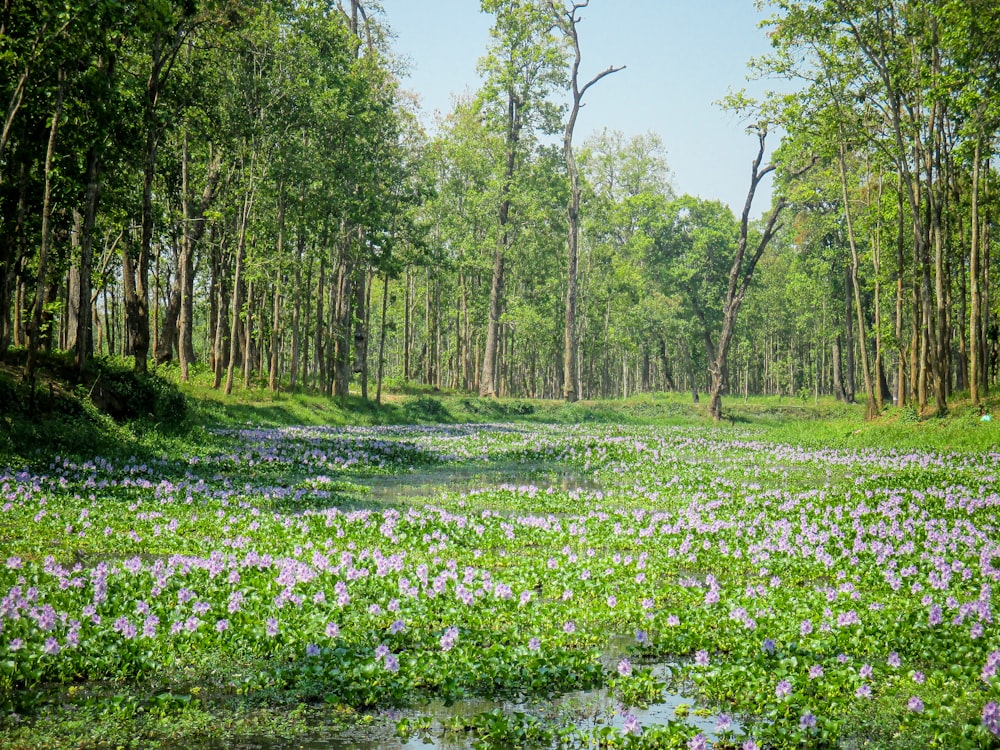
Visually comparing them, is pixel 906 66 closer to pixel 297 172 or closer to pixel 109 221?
pixel 297 172

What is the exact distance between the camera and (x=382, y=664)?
5.05 m

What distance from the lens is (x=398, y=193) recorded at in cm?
4128

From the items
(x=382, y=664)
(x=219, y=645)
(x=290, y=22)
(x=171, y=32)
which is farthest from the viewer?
(x=290, y=22)

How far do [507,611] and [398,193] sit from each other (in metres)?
36.9

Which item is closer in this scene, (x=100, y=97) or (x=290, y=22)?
(x=100, y=97)

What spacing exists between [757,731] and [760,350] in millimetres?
85730

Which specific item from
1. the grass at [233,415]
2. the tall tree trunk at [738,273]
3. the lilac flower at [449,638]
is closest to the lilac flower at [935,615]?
the lilac flower at [449,638]

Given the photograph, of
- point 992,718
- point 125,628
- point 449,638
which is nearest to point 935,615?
point 992,718

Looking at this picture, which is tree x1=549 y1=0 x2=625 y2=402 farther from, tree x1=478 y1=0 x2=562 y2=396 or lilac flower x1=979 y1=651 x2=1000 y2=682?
lilac flower x1=979 y1=651 x2=1000 y2=682

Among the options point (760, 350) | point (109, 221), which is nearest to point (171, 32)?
point (109, 221)

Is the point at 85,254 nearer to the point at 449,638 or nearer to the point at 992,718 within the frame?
the point at 449,638

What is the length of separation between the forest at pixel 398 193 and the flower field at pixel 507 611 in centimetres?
718

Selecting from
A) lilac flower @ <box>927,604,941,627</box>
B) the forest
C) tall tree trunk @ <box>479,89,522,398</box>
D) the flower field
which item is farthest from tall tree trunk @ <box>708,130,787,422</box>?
lilac flower @ <box>927,604,941,627</box>

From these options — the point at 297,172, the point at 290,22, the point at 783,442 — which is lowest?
the point at 783,442
